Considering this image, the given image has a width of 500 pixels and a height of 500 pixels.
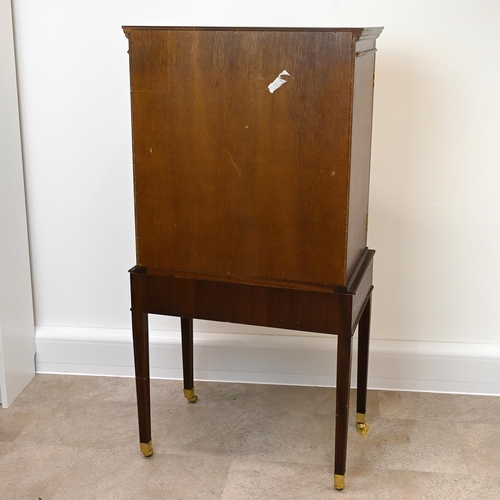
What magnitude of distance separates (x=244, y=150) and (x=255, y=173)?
0.06 m

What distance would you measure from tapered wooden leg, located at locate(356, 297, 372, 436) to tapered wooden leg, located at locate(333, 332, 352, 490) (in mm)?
298

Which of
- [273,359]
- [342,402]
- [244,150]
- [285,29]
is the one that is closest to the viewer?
[285,29]

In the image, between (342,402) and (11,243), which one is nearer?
(342,402)

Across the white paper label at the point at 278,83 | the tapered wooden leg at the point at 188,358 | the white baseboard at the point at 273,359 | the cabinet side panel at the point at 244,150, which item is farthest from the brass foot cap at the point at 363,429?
the white paper label at the point at 278,83

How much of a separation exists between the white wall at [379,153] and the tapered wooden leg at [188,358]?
0.17 m

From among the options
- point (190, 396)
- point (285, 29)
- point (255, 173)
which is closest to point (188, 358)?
point (190, 396)

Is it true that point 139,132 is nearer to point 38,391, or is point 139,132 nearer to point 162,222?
point 162,222

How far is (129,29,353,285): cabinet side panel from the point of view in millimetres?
1728

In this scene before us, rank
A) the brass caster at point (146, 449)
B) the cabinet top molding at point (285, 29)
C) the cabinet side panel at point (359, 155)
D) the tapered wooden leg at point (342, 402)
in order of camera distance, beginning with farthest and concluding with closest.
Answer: the brass caster at point (146, 449)
the tapered wooden leg at point (342, 402)
the cabinet side panel at point (359, 155)
the cabinet top molding at point (285, 29)

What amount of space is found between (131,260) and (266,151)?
36.2 inches

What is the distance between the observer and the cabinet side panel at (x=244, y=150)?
5.67ft

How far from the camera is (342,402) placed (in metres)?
1.95

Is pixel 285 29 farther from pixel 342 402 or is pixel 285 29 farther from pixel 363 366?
pixel 363 366

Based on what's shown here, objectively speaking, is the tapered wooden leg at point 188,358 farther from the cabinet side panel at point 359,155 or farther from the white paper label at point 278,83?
the white paper label at point 278,83
